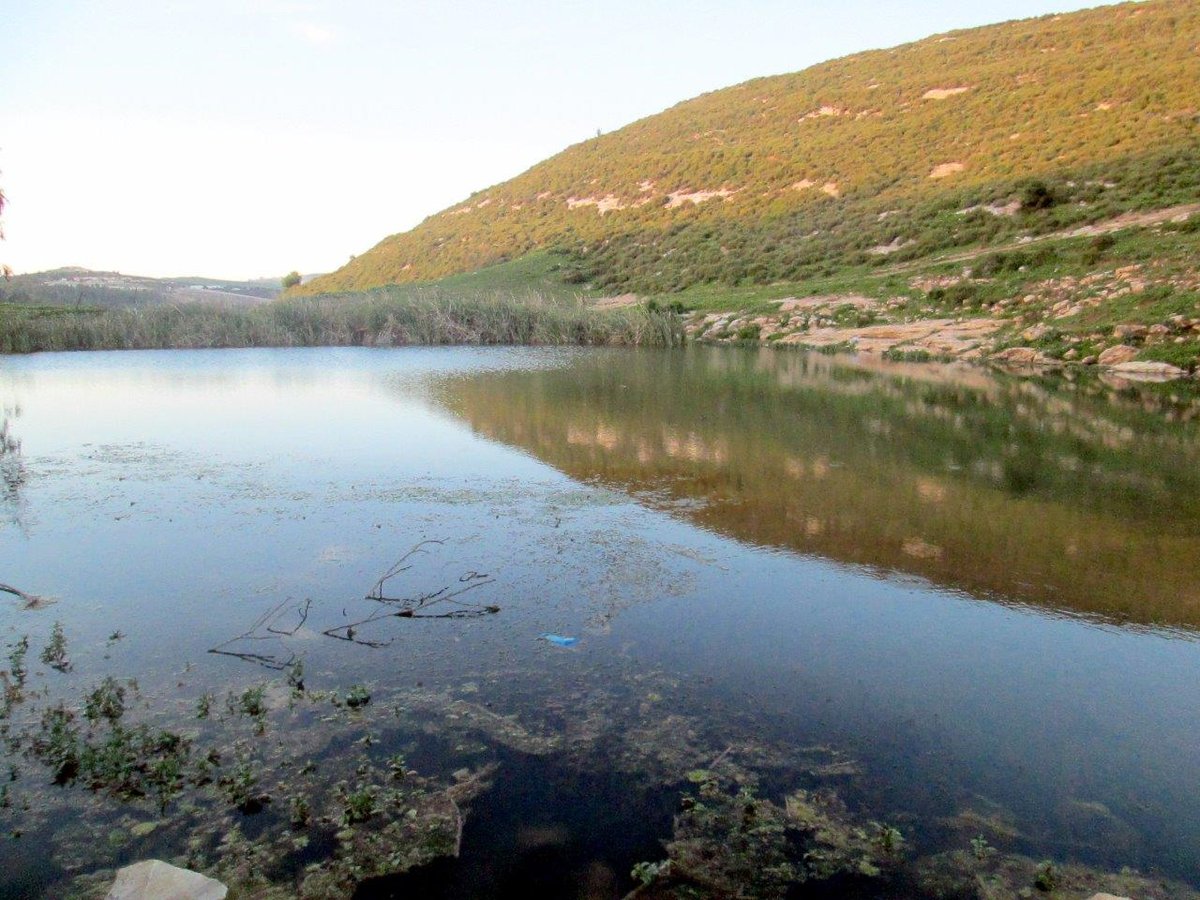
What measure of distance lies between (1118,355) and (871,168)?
1216 inches

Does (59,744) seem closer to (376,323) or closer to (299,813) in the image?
(299,813)

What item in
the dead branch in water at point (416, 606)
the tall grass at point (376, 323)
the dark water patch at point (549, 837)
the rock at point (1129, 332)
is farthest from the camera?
the tall grass at point (376, 323)

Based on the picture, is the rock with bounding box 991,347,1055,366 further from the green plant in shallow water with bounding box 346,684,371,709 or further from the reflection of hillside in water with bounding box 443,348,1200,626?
the green plant in shallow water with bounding box 346,684,371,709

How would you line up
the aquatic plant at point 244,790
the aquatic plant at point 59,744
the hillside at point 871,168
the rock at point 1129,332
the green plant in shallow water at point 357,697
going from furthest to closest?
the hillside at point 871,168, the rock at point 1129,332, the green plant in shallow water at point 357,697, the aquatic plant at point 59,744, the aquatic plant at point 244,790

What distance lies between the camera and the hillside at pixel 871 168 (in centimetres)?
3406

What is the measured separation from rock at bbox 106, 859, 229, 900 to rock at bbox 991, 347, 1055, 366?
20.9m

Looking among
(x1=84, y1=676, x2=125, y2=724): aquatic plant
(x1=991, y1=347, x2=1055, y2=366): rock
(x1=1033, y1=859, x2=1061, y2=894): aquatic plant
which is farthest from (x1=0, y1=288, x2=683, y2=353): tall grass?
(x1=1033, y1=859, x2=1061, y2=894): aquatic plant

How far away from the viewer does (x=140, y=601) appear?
540cm

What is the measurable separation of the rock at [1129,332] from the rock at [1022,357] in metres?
1.40

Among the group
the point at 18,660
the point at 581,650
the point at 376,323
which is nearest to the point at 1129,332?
the point at 581,650

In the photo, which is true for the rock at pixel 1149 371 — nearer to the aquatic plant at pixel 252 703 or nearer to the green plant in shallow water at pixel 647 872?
the green plant in shallow water at pixel 647 872

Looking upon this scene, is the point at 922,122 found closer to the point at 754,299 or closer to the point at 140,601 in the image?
the point at 754,299

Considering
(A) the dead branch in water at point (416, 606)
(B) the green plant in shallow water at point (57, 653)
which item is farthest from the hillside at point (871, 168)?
(B) the green plant in shallow water at point (57, 653)

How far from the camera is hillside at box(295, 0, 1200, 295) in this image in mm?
34062
